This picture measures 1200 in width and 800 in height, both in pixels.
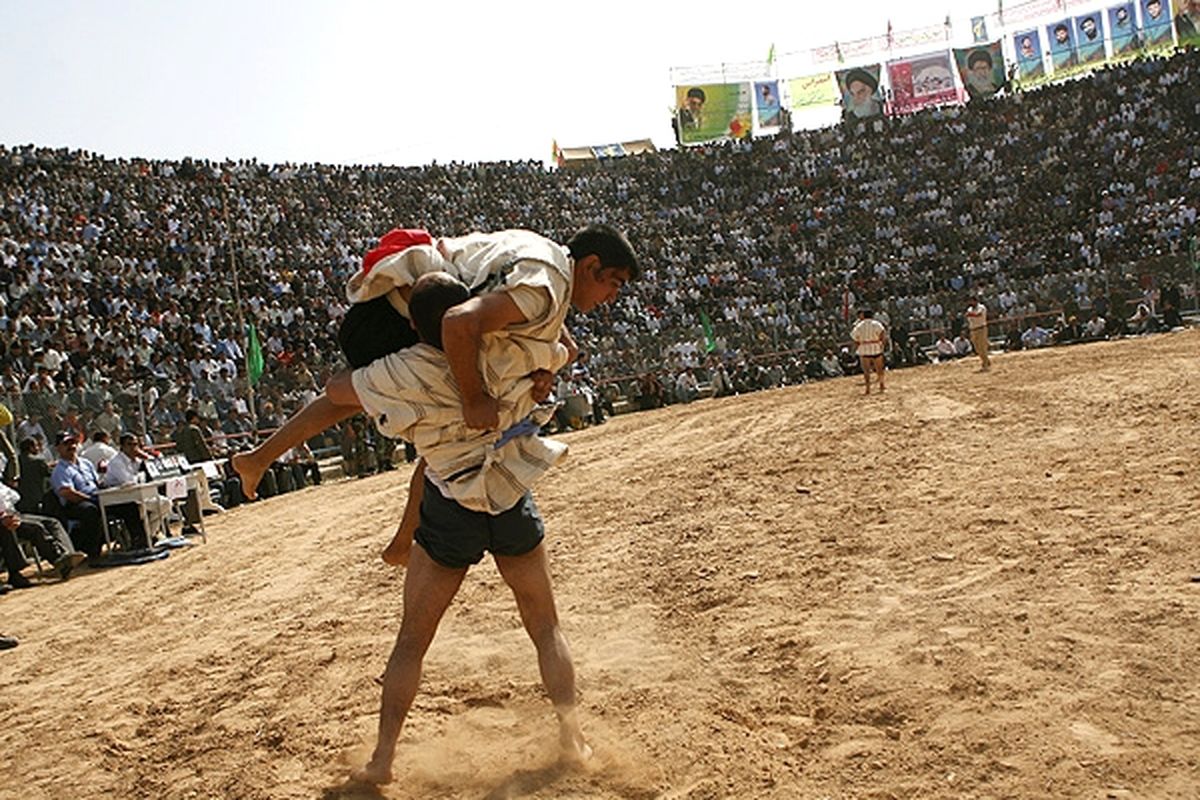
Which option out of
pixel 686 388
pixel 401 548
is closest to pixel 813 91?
pixel 686 388

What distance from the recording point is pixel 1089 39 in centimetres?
4862

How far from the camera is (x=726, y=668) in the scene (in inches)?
178

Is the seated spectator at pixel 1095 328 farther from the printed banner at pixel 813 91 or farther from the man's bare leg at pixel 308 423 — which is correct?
the printed banner at pixel 813 91

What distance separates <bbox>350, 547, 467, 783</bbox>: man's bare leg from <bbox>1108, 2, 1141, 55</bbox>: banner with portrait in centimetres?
5198

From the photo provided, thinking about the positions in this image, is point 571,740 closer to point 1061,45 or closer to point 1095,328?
point 1095,328

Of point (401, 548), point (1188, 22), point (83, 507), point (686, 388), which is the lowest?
point (686, 388)

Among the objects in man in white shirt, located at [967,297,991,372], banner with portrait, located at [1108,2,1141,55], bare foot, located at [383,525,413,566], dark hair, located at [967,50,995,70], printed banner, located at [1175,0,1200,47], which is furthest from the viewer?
dark hair, located at [967,50,995,70]

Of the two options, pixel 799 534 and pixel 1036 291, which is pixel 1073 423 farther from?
pixel 1036 291

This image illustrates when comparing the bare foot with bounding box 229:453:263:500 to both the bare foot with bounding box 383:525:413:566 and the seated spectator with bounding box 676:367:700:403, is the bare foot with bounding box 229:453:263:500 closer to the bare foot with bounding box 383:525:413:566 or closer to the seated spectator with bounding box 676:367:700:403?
the bare foot with bounding box 383:525:413:566

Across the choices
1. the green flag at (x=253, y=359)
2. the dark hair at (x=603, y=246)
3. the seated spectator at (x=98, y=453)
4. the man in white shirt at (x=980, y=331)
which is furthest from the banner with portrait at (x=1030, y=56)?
the dark hair at (x=603, y=246)

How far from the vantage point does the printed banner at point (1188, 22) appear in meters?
45.2

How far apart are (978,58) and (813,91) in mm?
7372

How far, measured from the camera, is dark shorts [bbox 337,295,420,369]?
3396 mm

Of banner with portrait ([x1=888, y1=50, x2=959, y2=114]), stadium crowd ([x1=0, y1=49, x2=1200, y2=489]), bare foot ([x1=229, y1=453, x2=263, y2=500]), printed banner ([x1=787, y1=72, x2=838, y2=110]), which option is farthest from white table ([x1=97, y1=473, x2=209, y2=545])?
banner with portrait ([x1=888, y1=50, x2=959, y2=114])
